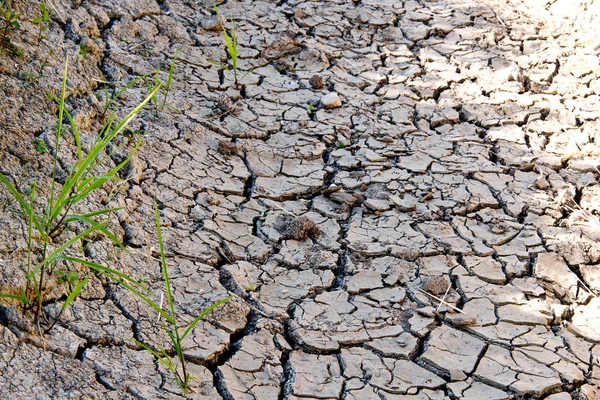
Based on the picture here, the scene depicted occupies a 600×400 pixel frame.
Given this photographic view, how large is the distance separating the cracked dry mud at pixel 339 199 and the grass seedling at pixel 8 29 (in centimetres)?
6

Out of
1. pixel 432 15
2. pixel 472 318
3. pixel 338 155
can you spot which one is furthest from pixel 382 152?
pixel 432 15

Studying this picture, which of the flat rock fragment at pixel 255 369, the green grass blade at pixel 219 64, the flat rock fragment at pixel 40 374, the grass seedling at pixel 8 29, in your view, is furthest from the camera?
the green grass blade at pixel 219 64

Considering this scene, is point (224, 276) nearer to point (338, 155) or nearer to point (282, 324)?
point (282, 324)

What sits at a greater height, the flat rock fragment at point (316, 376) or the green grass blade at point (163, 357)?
the green grass blade at point (163, 357)

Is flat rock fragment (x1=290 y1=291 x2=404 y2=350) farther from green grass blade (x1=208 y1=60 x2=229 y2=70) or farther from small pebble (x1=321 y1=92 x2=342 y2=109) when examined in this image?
green grass blade (x1=208 y1=60 x2=229 y2=70)

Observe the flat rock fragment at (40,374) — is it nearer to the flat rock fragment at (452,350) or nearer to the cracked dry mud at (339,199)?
the cracked dry mud at (339,199)

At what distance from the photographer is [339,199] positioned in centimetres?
321

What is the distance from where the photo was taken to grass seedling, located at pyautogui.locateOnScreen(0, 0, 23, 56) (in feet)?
10.2

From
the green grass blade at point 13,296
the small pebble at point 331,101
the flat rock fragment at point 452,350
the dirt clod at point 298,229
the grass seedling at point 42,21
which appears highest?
the grass seedling at point 42,21

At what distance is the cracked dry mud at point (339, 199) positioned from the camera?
7.75 ft

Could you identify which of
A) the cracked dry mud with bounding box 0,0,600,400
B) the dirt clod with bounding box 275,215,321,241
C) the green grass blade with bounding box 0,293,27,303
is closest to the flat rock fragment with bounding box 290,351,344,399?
the cracked dry mud with bounding box 0,0,600,400

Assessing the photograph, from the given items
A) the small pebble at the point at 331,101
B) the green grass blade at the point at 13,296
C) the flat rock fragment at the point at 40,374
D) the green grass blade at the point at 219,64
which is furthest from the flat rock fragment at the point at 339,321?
the green grass blade at the point at 219,64

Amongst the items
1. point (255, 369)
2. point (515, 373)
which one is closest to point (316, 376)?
point (255, 369)

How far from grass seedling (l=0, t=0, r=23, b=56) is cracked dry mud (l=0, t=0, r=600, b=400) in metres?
0.06
